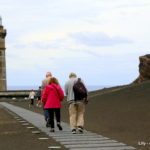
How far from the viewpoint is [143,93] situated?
36.2m

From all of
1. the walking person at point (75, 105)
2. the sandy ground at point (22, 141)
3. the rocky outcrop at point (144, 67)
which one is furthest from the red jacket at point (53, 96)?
the rocky outcrop at point (144, 67)

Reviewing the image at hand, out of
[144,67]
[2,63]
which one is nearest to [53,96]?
[144,67]

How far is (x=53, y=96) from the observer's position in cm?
1628

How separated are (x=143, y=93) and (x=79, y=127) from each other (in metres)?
21.4

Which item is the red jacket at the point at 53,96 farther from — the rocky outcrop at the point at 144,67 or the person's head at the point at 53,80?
the rocky outcrop at the point at 144,67

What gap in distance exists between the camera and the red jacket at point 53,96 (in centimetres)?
1620

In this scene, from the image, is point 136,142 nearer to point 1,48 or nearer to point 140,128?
point 140,128

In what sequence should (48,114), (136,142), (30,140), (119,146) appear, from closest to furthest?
(119,146)
(136,142)
(30,140)
(48,114)

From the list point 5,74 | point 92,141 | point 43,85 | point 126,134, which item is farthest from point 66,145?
point 5,74

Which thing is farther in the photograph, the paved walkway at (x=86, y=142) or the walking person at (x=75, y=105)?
the walking person at (x=75, y=105)

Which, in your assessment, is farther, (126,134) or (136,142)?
(126,134)

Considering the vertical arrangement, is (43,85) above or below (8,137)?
above

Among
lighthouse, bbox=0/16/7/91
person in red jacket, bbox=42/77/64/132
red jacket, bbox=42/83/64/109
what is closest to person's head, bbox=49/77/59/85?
person in red jacket, bbox=42/77/64/132

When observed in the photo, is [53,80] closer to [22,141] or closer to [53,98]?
[53,98]
